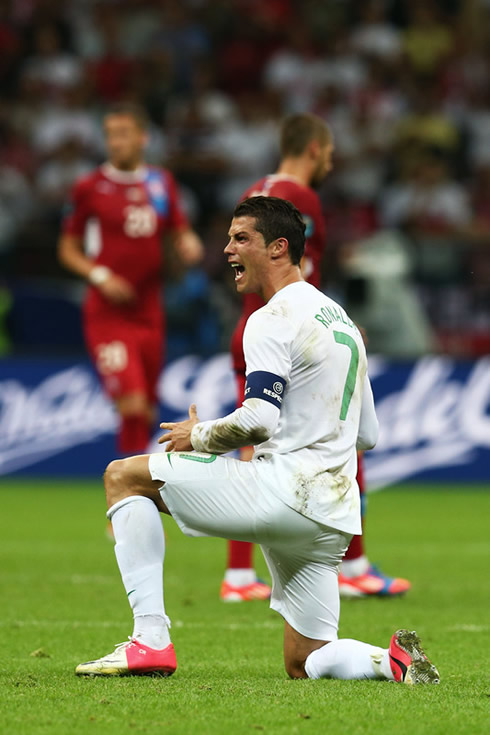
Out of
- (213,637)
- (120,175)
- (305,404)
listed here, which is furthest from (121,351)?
(305,404)

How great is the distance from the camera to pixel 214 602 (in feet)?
22.9

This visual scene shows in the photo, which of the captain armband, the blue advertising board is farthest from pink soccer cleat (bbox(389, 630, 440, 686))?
the blue advertising board

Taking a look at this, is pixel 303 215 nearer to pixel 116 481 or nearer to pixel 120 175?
pixel 116 481

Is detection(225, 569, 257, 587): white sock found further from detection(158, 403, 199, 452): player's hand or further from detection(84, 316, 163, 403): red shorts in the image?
detection(84, 316, 163, 403): red shorts

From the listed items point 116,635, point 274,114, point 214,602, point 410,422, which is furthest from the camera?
point 274,114

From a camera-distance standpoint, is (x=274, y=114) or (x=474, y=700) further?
(x=274, y=114)

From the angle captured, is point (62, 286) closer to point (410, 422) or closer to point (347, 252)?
point (347, 252)

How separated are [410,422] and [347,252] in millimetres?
2130

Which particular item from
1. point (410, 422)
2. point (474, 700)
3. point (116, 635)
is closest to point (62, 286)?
point (410, 422)

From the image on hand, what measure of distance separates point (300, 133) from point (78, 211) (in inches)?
138

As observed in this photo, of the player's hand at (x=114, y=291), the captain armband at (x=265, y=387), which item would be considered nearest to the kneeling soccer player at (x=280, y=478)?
the captain armband at (x=265, y=387)

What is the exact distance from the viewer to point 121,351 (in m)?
10.1

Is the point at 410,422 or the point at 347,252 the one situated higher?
the point at 347,252

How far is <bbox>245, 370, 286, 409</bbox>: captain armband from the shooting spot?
4.33 meters
